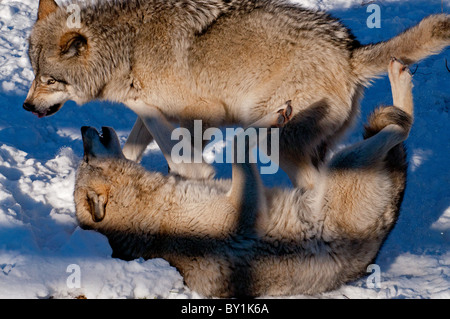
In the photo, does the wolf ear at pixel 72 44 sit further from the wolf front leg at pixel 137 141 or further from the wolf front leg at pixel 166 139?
the wolf front leg at pixel 137 141

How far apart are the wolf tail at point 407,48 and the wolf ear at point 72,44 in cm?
227

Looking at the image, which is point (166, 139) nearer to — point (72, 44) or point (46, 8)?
point (72, 44)

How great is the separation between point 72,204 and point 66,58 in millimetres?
1263

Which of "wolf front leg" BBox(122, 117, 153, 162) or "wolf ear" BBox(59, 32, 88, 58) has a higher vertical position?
"wolf ear" BBox(59, 32, 88, 58)

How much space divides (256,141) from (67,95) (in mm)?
1890

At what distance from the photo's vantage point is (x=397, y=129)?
3445 mm

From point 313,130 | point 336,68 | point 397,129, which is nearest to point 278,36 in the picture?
point 336,68

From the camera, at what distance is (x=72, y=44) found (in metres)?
4.02

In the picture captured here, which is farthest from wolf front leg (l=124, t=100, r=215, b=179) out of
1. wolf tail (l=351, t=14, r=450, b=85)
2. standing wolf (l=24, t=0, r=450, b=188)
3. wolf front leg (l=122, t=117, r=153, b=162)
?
wolf tail (l=351, t=14, r=450, b=85)

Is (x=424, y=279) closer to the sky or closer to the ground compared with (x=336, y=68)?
closer to the ground

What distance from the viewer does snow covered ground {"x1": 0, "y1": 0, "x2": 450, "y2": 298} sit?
3154mm

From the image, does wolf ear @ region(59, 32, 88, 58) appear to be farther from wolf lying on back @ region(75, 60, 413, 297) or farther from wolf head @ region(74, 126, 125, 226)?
wolf lying on back @ region(75, 60, 413, 297)

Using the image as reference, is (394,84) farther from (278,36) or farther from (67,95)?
(67,95)

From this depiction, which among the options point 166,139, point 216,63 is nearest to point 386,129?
point 216,63
